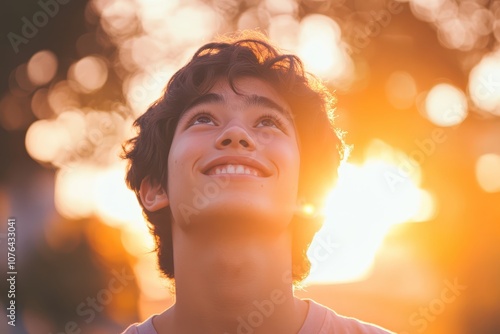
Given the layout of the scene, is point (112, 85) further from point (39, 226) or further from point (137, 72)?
point (39, 226)

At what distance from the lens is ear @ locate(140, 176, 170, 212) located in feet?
14.1

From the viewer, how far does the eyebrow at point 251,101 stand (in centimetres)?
405

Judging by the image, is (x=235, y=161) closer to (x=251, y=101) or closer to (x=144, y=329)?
(x=251, y=101)

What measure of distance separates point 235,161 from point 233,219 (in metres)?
0.32

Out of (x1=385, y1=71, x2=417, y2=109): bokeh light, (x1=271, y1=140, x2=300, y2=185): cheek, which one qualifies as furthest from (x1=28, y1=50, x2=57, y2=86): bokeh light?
(x1=271, y1=140, x2=300, y2=185): cheek

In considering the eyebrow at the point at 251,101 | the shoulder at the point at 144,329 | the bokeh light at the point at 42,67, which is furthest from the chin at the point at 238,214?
the bokeh light at the point at 42,67

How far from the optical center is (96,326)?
15.7 m

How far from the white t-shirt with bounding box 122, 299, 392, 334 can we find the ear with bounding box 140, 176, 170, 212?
76 cm

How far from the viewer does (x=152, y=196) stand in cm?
443

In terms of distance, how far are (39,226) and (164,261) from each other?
263 inches

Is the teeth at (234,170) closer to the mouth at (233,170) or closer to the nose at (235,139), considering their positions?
the mouth at (233,170)

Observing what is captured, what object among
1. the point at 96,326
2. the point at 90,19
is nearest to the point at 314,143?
the point at 90,19

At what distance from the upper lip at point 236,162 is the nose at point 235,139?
0.07 metres

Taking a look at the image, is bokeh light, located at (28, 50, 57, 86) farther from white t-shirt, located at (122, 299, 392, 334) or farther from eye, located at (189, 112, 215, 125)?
white t-shirt, located at (122, 299, 392, 334)
